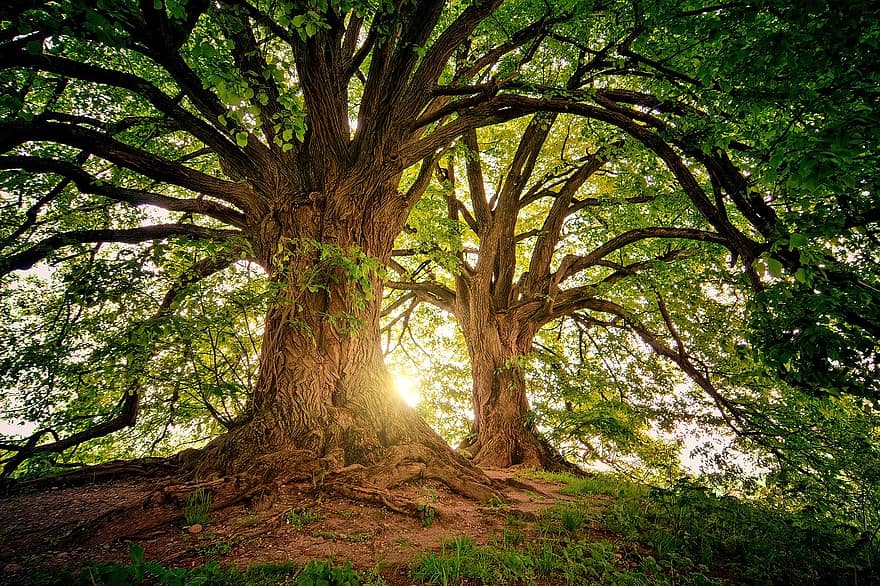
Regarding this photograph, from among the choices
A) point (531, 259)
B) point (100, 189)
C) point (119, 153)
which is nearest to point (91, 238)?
point (100, 189)

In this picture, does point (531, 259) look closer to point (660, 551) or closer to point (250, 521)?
point (660, 551)

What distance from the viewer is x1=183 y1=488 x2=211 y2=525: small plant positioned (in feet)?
10.5

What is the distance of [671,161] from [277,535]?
528 centimetres

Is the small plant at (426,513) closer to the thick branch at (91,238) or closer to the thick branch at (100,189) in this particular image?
the thick branch at (91,238)

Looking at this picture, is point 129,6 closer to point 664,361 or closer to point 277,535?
point 277,535

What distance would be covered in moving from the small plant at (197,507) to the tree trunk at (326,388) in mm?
357

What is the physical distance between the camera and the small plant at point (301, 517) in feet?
10.6

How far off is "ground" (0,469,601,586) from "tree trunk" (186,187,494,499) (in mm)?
388

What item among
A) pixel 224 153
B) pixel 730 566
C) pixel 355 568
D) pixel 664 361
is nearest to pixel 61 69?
pixel 224 153

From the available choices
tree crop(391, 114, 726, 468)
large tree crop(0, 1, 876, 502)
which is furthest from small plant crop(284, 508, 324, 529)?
tree crop(391, 114, 726, 468)

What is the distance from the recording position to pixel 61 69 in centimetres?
342

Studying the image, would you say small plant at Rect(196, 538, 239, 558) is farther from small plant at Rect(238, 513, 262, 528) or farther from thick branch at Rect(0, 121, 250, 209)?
thick branch at Rect(0, 121, 250, 209)

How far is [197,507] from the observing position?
332 cm

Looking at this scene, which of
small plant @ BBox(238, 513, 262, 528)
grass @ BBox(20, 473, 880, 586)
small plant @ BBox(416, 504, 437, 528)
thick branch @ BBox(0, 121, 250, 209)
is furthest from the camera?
thick branch @ BBox(0, 121, 250, 209)
